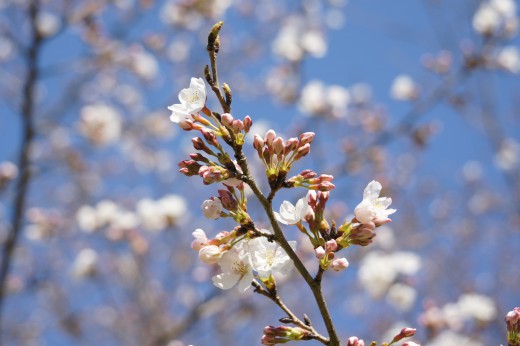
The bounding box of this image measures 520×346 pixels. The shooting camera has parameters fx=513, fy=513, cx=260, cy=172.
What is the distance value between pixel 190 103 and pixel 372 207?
1.87 ft

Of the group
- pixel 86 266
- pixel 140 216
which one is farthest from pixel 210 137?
pixel 86 266

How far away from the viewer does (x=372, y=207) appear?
4.55 ft

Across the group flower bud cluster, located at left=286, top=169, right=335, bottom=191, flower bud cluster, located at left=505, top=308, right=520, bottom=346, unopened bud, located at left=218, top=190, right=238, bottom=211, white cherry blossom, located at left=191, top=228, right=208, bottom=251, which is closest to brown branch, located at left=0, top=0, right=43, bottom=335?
white cherry blossom, located at left=191, top=228, right=208, bottom=251

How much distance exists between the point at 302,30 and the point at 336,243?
16.2ft

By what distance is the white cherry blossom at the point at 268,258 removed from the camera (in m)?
1.31

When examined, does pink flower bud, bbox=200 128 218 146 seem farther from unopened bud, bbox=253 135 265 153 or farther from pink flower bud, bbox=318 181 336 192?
pink flower bud, bbox=318 181 336 192

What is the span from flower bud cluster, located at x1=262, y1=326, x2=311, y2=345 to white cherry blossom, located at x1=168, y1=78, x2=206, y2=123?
0.59 m

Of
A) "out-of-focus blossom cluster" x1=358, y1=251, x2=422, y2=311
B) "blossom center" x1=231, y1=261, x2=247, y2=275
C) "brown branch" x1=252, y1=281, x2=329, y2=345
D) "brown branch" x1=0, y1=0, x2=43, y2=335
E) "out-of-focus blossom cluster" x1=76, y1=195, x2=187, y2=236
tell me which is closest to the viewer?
"brown branch" x1=252, y1=281, x2=329, y2=345

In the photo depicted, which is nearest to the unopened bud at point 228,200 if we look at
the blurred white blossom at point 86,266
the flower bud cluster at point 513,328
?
the flower bud cluster at point 513,328

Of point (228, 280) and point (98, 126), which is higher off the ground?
point (98, 126)

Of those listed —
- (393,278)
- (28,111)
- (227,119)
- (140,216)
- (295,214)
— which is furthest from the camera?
(140,216)

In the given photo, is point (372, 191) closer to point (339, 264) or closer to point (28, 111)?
point (339, 264)

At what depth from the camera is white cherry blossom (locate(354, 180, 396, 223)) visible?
1.36 meters

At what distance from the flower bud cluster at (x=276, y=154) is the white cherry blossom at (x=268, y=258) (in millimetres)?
156
